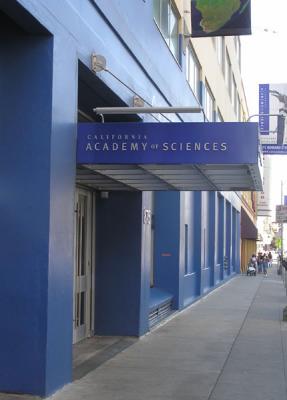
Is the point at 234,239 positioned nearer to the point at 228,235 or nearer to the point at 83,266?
the point at 228,235

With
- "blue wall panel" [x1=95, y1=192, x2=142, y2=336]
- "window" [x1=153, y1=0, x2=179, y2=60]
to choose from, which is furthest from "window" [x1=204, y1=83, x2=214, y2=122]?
"blue wall panel" [x1=95, y1=192, x2=142, y2=336]

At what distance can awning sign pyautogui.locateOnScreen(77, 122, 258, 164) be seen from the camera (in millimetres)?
7867

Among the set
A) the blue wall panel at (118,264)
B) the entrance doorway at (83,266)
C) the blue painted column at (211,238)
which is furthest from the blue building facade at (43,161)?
the blue painted column at (211,238)

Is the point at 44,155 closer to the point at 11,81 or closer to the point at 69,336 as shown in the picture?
the point at 11,81

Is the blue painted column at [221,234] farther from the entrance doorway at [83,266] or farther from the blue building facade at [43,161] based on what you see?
the blue building facade at [43,161]

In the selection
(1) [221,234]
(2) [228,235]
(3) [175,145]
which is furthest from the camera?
(2) [228,235]

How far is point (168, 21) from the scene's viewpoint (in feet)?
49.6

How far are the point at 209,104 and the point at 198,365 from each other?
52.2 ft

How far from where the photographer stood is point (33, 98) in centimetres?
712

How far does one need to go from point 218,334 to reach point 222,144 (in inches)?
234

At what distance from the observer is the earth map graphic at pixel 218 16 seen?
1173cm

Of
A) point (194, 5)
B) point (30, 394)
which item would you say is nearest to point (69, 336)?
point (30, 394)

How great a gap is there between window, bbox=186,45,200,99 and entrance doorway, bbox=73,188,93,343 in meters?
7.72

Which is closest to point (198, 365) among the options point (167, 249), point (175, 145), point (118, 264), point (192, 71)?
point (118, 264)
